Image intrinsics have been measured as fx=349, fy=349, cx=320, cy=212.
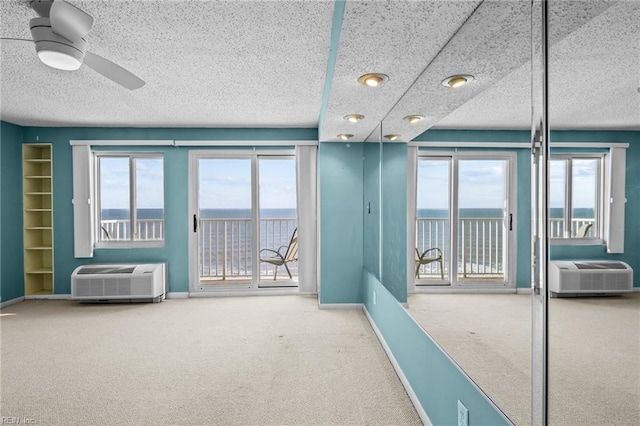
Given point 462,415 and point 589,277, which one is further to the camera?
point 462,415

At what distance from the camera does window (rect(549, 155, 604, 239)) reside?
2.91ft

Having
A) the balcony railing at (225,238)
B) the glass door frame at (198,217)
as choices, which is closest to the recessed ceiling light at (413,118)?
the glass door frame at (198,217)

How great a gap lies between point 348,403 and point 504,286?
1.37 meters

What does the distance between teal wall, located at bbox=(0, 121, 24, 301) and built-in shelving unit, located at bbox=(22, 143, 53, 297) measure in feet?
0.22

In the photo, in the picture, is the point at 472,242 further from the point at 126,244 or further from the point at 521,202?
the point at 126,244

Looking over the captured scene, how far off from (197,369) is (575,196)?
2720 mm

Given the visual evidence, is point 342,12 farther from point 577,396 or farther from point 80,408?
point 80,408

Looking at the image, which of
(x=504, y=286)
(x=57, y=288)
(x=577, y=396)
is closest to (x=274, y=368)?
(x=504, y=286)

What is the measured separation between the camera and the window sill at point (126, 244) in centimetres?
481

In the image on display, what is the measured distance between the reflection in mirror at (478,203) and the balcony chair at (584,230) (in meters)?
0.20

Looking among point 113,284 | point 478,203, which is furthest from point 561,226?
point 113,284

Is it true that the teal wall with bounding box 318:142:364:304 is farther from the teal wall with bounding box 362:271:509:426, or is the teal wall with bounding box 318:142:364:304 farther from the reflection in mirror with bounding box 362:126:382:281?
the teal wall with bounding box 362:271:509:426

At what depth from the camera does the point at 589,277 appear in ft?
2.97

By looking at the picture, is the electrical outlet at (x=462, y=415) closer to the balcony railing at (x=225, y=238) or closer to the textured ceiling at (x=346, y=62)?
the textured ceiling at (x=346, y=62)
